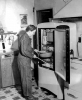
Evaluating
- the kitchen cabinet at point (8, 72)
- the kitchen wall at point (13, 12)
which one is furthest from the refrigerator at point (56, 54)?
the kitchen wall at point (13, 12)

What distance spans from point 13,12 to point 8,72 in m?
1.54

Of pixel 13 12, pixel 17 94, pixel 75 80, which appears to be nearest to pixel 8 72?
pixel 17 94

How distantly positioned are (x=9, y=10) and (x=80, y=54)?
7.11ft

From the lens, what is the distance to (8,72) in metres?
4.46

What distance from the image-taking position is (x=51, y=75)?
3.88 metres

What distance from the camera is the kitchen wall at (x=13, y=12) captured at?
476 cm

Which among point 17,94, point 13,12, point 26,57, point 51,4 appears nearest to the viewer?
point 26,57

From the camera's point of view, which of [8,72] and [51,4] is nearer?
[51,4]

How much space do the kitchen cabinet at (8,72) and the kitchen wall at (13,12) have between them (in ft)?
2.84

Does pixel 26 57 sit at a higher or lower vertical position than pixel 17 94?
higher

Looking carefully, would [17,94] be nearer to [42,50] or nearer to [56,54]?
[42,50]

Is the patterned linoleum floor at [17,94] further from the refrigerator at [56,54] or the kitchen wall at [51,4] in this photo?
the kitchen wall at [51,4]

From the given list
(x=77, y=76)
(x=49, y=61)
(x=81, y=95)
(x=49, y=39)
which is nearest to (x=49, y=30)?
(x=49, y=39)

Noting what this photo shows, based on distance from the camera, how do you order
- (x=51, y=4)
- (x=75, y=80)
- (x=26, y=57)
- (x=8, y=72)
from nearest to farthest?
(x=75, y=80)
(x=26, y=57)
(x=51, y=4)
(x=8, y=72)
